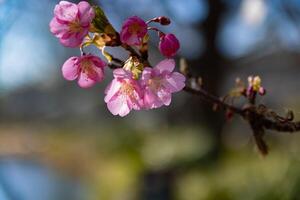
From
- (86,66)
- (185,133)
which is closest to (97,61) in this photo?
(86,66)

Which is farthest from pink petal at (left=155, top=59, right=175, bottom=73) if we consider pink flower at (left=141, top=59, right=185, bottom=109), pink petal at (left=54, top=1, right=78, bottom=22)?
pink petal at (left=54, top=1, right=78, bottom=22)

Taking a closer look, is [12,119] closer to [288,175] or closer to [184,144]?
[184,144]

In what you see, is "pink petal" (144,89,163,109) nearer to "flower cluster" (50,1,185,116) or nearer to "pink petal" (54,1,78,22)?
"flower cluster" (50,1,185,116)

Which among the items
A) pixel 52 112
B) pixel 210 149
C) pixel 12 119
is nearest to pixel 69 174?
pixel 52 112

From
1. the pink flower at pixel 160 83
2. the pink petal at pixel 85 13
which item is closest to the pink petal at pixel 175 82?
the pink flower at pixel 160 83

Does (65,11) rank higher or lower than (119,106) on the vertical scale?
higher

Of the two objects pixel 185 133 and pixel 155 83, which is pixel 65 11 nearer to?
pixel 155 83
